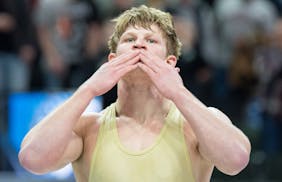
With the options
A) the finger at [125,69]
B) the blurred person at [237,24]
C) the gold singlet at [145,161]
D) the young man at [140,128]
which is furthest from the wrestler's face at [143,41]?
the blurred person at [237,24]

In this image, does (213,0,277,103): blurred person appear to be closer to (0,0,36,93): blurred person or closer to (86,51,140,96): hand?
(0,0,36,93): blurred person

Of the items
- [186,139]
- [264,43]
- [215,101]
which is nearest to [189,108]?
[186,139]

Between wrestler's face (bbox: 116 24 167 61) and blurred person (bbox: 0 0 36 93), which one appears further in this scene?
blurred person (bbox: 0 0 36 93)

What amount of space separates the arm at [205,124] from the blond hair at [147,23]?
180mm

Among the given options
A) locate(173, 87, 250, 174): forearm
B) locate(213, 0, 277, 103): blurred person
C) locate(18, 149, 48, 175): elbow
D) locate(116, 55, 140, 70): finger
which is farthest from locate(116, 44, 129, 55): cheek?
locate(213, 0, 277, 103): blurred person

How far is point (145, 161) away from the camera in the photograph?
365 centimetres

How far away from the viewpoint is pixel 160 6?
28.3 ft

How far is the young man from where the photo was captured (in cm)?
353

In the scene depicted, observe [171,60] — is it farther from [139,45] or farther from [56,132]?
[56,132]

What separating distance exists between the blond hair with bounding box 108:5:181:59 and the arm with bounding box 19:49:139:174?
18 cm

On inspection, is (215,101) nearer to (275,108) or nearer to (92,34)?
(275,108)

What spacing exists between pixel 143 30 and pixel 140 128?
1.49 ft

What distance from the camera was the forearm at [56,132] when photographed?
11.6 ft

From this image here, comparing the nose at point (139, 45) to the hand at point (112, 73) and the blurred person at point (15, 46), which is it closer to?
the hand at point (112, 73)
